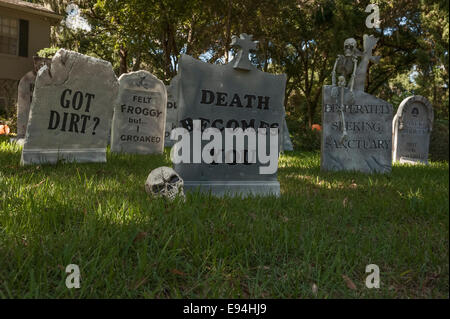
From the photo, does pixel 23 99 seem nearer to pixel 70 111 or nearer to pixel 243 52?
pixel 70 111

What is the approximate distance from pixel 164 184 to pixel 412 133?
7503 millimetres

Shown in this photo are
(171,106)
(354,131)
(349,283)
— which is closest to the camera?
(349,283)

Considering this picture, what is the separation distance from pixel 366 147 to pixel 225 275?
5110mm

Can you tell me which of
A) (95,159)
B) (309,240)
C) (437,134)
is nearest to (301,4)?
(437,134)

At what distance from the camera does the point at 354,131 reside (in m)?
6.12

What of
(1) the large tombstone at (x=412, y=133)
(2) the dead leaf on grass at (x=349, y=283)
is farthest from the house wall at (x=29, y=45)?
(2) the dead leaf on grass at (x=349, y=283)

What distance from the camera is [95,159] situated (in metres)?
5.60

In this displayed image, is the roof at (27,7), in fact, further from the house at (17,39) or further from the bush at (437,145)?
the bush at (437,145)

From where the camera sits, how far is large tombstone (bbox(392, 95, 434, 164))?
27.8 feet

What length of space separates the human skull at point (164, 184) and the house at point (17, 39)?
13642 mm

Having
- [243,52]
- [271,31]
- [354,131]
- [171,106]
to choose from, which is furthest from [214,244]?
[271,31]

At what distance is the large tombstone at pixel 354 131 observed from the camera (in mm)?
6023

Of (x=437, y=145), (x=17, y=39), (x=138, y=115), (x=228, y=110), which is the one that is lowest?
(x=437, y=145)
